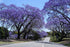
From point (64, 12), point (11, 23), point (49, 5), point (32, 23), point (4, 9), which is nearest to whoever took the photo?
point (49, 5)

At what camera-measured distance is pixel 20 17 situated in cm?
4588

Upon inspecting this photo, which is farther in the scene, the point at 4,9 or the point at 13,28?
the point at 13,28

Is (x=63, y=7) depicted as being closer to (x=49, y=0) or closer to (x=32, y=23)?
(x=49, y=0)

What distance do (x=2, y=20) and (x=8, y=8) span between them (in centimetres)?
428

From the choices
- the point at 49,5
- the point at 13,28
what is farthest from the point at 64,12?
the point at 13,28

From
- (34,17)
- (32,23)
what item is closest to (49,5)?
(34,17)

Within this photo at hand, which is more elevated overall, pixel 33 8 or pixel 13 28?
pixel 33 8

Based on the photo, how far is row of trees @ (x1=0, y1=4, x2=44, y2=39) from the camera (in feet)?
139

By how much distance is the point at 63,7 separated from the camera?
2786 cm

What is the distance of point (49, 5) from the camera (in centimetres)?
2761

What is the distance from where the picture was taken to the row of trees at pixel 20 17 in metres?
42.5

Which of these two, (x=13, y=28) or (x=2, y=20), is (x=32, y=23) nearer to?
(x=13, y=28)

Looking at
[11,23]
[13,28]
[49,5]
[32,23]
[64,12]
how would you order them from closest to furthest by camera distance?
[49,5], [64,12], [11,23], [13,28], [32,23]

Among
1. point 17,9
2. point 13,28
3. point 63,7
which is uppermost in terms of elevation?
point 17,9
